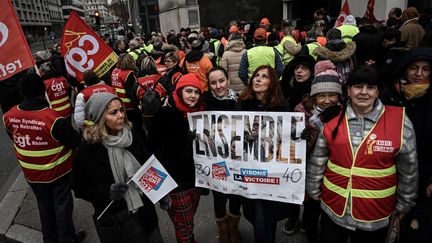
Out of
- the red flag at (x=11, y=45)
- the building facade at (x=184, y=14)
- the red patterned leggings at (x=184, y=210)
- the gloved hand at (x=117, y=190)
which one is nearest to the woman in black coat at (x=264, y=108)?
the red patterned leggings at (x=184, y=210)

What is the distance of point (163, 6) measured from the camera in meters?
25.8

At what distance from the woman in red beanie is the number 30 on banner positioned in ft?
8.32

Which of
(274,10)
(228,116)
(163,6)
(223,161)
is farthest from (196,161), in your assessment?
(163,6)

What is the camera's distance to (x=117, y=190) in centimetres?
240

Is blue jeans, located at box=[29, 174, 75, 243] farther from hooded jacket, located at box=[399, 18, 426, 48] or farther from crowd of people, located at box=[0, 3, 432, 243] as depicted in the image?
hooded jacket, located at box=[399, 18, 426, 48]

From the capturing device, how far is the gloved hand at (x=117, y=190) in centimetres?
239

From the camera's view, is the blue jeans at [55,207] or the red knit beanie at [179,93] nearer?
the red knit beanie at [179,93]

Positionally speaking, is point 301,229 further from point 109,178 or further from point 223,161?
point 109,178

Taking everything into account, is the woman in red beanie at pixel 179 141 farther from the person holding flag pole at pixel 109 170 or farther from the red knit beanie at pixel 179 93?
the person holding flag pole at pixel 109 170

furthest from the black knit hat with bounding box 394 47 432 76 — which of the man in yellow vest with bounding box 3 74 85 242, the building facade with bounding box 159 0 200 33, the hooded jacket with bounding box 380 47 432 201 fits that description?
the building facade with bounding box 159 0 200 33

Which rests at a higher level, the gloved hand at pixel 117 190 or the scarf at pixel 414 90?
the scarf at pixel 414 90

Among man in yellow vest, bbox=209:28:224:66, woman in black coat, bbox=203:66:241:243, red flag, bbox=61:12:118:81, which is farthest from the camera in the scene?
man in yellow vest, bbox=209:28:224:66

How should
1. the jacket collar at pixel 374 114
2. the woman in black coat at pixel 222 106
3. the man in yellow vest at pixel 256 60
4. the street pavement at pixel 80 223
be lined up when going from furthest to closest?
the man in yellow vest at pixel 256 60
the street pavement at pixel 80 223
the woman in black coat at pixel 222 106
the jacket collar at pixel 374 114

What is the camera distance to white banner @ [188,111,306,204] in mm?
2482
